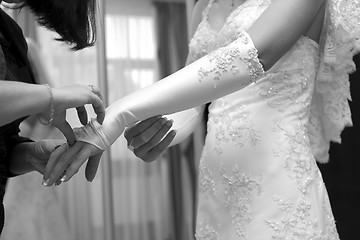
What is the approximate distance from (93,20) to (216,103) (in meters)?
0.36

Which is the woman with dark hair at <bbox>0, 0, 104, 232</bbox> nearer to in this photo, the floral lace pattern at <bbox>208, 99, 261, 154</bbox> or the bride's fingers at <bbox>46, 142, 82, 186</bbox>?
the bride's fingers at <bbox>46, 142, 82, 186</bbox>

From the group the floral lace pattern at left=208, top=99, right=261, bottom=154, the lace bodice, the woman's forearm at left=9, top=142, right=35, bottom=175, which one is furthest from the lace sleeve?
the woman's forearm at left=9, top=142, right=35, bottom=175

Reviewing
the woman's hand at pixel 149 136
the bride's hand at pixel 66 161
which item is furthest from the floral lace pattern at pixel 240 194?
the bride's hand at pixel 66 161

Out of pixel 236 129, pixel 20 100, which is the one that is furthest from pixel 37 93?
pixel 236 129

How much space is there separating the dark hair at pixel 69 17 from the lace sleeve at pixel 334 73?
52cm

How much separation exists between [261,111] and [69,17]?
17.9 inches

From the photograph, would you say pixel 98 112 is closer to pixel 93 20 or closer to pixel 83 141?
pixel 83 141

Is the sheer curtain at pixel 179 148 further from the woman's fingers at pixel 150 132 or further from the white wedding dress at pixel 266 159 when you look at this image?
the woman's fingers at pixel 150 132

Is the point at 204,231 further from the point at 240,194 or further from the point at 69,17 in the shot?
the point at 69,17

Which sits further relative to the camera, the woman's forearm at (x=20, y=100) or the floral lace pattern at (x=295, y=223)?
the floral lace pattern at (x=295, y=223)

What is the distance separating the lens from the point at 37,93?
77 cm

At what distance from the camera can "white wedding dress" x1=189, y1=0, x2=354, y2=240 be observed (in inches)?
43.3

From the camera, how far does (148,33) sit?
2.73 meters

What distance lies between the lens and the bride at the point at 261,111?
102cm
